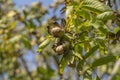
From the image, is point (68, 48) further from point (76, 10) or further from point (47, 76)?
point (47, 76)

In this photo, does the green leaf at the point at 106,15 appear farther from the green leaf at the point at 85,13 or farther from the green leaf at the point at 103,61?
the green leaf at the point at 103,61

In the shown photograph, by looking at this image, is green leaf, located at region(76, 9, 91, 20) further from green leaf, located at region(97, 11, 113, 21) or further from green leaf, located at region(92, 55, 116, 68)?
green leaf, located at region(92, 55, 116, 68)

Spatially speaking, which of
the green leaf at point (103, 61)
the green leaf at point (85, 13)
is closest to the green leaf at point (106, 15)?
the green leaf at point (85, 13)

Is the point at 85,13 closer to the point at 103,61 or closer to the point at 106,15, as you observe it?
the point at 106,15

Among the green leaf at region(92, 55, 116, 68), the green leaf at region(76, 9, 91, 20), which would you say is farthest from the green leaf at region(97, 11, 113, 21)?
the green leaf at region(92, 55, 116, 68)

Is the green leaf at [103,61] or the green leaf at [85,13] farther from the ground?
the green leaf at [85,13]

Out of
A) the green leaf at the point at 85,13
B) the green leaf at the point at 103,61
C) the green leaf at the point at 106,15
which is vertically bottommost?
the green leaf at the point at 103,61

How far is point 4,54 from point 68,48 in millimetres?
2653

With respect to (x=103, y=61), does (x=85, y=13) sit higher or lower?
higher

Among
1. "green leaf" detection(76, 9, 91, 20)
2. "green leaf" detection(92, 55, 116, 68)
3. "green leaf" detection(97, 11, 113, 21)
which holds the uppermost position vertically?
"green leaf" detection(76, 9, 91, 20)

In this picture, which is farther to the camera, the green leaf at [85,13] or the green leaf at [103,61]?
the green leaf at [103,61]

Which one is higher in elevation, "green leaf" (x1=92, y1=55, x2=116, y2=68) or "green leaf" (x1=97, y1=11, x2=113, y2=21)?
"green leaf" (x1=97, y1=11, x2=113, y2=21)

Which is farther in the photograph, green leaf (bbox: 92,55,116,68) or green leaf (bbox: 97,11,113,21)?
green leaf (bbox: 92,55,116,68)

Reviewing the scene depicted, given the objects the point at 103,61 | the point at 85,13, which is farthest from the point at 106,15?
the point at 103,61
